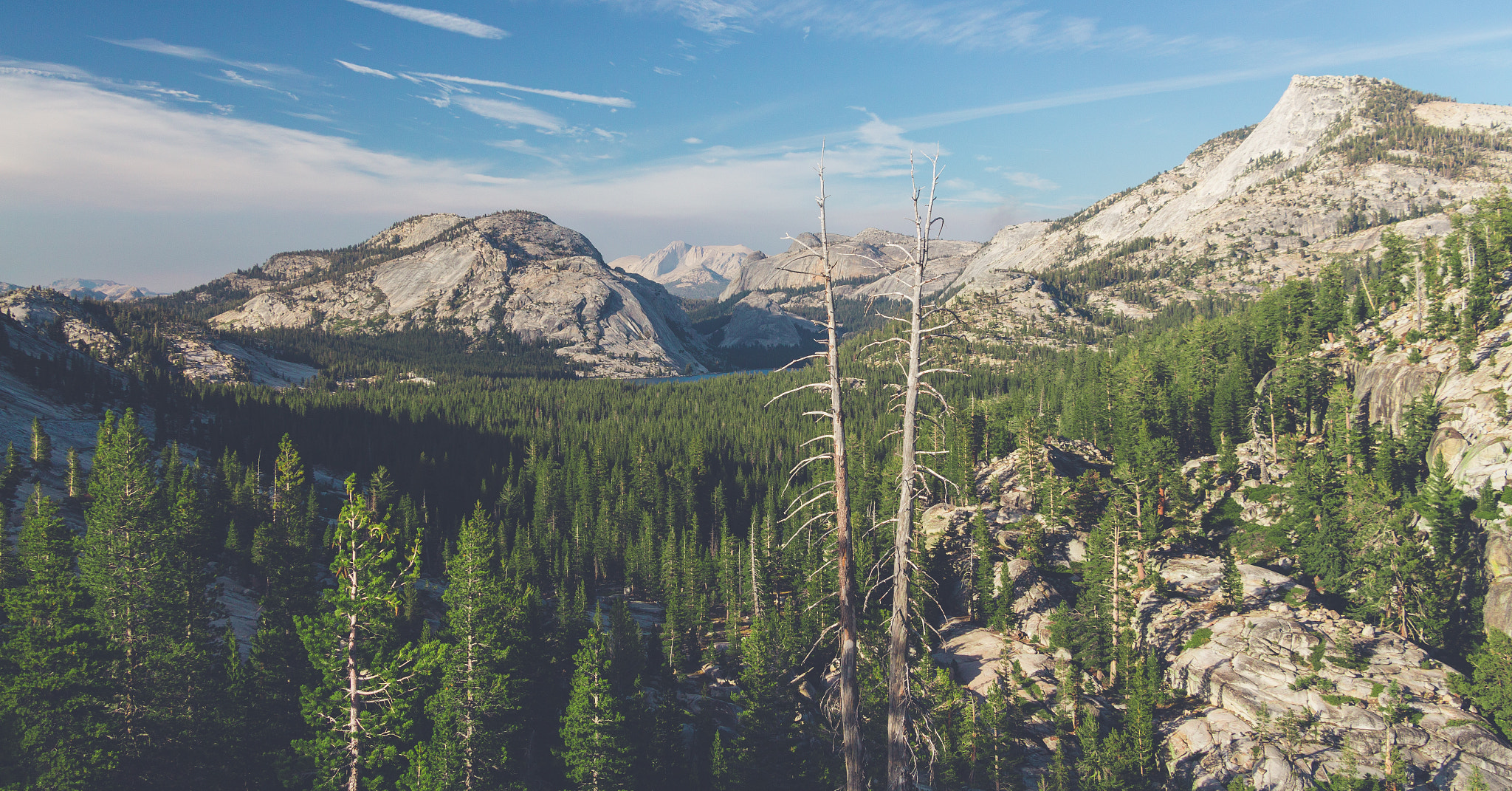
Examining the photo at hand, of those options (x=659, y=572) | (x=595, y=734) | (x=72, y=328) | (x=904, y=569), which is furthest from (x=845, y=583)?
(x=72, y=328)

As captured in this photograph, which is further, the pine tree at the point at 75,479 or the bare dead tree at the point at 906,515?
→ the pine tree at the point at 75,479

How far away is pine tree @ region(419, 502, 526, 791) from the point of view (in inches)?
1189

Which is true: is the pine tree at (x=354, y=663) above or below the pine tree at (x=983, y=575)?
above

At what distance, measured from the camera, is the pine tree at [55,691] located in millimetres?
25438

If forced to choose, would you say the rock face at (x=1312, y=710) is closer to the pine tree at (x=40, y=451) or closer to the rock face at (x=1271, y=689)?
the rock face at (x=1271, y=689)

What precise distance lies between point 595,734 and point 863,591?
15692mm

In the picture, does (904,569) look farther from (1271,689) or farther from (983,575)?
(983,575)

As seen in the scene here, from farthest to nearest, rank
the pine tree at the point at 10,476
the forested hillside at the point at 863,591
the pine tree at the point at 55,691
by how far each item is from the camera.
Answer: the pine tree at the point at 10,476 < the forested hillside at the point at 863,591 < the pine tree at the point at 55,691

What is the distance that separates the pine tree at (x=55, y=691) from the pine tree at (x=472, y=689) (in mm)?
11665

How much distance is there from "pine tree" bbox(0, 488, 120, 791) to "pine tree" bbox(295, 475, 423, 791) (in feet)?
28.0

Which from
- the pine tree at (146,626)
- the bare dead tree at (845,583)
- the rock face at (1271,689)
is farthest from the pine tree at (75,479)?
the bare dead tree at (845,583)

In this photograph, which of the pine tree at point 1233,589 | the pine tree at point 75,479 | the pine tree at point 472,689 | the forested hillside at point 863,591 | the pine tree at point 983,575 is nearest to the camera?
the forested hillside at point 863,591

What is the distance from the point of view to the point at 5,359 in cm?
11756

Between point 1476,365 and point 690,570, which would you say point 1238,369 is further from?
point 690,570
